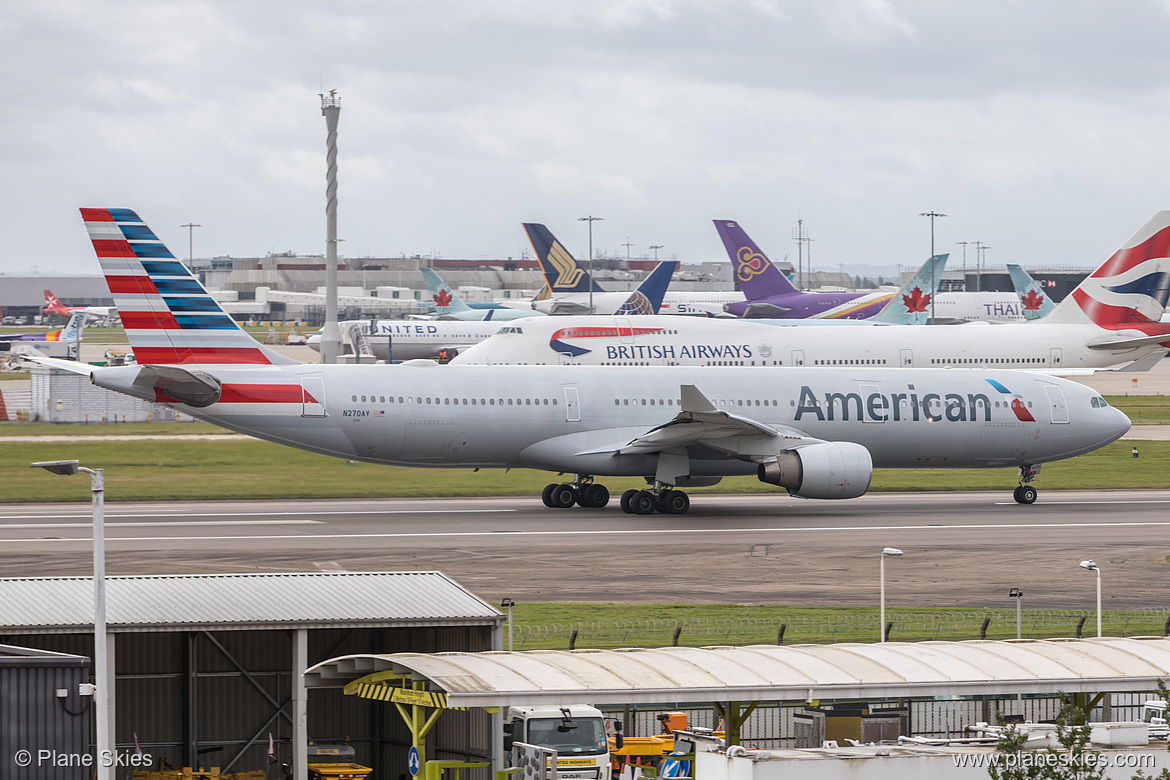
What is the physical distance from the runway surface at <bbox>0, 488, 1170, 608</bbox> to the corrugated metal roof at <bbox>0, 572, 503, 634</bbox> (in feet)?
25.1

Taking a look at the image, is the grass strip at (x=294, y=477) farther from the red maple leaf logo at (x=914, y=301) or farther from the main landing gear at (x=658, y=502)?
the red maple leaf logo at (x=914, y=301)

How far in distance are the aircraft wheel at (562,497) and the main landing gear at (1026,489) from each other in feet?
43.6

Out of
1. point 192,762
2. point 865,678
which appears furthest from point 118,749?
point 865,678

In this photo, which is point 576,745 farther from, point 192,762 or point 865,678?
point 192,762

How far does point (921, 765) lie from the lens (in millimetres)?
13953

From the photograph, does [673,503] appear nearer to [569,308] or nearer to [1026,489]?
[1026,489]

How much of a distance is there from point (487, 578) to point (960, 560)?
1090 centimetres

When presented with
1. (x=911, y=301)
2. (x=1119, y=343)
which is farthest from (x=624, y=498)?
(x=911, y=301)

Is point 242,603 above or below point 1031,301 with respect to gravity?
below

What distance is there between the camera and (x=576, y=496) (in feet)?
135

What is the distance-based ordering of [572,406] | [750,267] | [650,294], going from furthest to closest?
[750,267] < [650,294] < [572,406]

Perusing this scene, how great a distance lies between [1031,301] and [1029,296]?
0.58 metres

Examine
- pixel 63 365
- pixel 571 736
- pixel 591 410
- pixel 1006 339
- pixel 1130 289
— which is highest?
pixel 1130 289

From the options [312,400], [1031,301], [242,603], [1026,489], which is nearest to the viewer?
[242,603]
